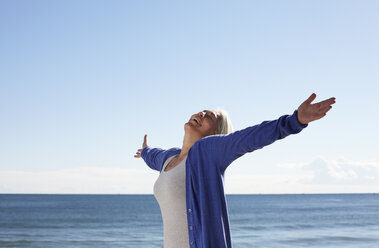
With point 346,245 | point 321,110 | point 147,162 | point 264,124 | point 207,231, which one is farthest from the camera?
point 346,245

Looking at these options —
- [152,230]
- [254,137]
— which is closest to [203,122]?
[254,137]

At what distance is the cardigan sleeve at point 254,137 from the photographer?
1919 mm

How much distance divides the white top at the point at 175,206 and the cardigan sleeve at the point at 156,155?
0.48 m

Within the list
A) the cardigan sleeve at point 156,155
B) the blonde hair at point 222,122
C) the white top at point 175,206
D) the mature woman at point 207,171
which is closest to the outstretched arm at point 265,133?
the mature woman at point 207,171

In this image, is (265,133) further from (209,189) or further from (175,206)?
(175,206)

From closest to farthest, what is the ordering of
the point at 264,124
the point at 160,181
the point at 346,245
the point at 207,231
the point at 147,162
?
the point at 264,124 → the point at 207,231 → the point at 160,181 → the point at 147,162 → the point at 346,245

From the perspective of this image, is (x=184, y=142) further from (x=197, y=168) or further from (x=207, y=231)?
(x=207, y=231)

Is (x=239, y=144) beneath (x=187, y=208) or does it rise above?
above

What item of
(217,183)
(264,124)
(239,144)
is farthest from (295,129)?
(217,183)

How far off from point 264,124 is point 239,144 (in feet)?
0.52

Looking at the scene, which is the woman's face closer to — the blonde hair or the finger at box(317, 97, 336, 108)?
the blonde hair

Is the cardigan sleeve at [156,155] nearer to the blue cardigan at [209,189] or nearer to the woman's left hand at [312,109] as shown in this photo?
the blue cardigan at [209,189]

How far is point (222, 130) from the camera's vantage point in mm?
2754

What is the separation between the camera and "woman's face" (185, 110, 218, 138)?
2.70m
